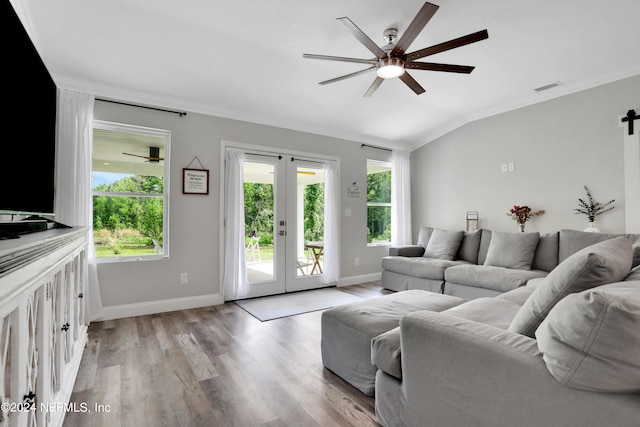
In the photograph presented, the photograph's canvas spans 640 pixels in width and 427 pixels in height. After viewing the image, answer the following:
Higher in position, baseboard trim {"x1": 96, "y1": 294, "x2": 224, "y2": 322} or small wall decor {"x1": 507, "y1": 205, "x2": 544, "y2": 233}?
small wall decor {"x1": 507, "y1": 205, "x2": 544, "y2": 233}

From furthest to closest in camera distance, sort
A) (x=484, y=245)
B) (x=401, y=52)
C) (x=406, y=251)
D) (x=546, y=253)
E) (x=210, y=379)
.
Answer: (x=406, y=251) → (x=484, y=245) → (x=546, y=253) → (x=401, y=52) → (x=210, y=379)

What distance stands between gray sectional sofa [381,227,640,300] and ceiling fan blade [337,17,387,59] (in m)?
2.61

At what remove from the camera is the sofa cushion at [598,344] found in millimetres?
891

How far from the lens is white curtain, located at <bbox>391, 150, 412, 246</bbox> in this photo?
5625mm

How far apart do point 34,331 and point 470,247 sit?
4.50 m

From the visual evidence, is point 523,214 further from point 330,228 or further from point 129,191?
point 129,191

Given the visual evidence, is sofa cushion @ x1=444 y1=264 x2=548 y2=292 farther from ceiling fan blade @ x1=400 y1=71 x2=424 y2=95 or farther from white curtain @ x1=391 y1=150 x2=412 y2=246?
ceiling fan blade @ x1=400 y1=71 x2=424 y2=95

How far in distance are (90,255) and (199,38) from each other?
7.71 ft

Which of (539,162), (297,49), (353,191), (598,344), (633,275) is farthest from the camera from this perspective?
(353,191)

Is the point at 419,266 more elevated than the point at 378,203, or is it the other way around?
the point at 378,203

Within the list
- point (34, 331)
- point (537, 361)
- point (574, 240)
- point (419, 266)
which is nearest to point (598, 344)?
point (537, 361)

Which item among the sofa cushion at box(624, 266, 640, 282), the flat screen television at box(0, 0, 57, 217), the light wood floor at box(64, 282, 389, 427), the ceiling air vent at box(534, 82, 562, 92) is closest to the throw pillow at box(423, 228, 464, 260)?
the ceiling air vent at box(534, 82, 562, 92)

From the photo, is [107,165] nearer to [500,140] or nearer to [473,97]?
[473,97]

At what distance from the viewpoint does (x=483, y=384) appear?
1.19 meters
